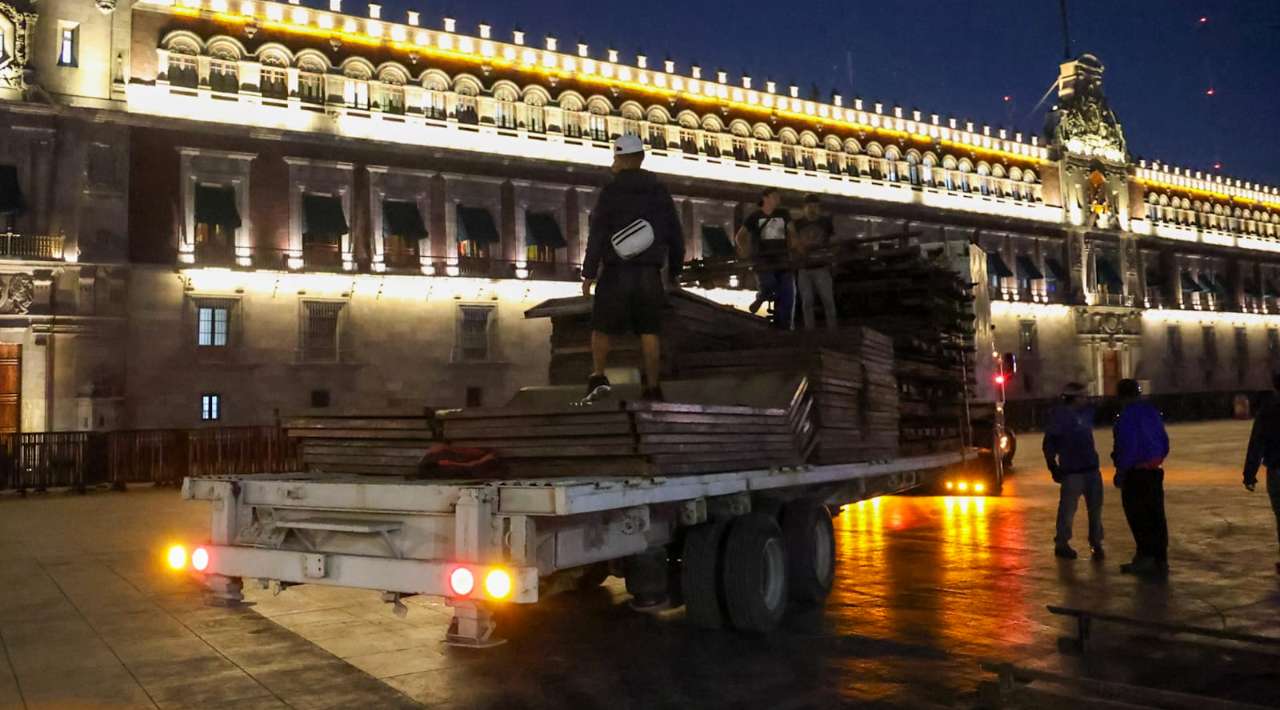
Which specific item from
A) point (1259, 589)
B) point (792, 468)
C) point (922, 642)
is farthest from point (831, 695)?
point (1259, 589)

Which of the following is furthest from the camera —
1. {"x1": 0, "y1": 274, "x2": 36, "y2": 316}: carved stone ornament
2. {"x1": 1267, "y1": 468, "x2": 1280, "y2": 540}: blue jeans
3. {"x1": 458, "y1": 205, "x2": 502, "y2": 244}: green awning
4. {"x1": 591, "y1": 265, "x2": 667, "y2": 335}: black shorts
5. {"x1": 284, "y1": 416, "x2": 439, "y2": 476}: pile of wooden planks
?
{"x1": 458, "y1": 205, "x2": 502, "y2": 244}: green awning

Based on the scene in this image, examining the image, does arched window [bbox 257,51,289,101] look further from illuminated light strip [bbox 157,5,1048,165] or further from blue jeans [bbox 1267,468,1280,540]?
blue jeans [bbox 1267,468,1280,540]

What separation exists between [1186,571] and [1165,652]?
11.7 feet

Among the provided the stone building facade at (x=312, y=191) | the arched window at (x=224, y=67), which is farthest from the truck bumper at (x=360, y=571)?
the arched window at (x=224, y=67)

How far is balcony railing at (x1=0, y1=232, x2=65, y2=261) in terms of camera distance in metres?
29.8

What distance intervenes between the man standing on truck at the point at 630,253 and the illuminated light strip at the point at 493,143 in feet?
101

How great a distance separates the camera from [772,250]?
11.4 m

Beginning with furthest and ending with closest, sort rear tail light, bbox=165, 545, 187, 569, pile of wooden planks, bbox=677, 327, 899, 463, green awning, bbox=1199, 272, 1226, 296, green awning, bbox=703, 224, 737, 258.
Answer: green awning, bbox=1199, 272, 1226, 296, green awning, bbox=703, 224, 737, 258, pile of wooden planks, bbox=677, 327, 899, 463, rear tail light, bbox=165, 545, 187, 569

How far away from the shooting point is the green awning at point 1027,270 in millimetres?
56906

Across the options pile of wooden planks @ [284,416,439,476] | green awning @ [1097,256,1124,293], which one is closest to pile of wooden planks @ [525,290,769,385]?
pile of wooden planks @ [284,416,439,476]

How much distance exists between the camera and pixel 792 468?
743 cm

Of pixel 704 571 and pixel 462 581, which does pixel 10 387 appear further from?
pixel 462 581

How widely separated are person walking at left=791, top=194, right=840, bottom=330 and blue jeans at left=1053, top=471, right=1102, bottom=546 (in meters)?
3.02

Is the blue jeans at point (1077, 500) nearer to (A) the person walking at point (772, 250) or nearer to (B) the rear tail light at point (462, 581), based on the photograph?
(A) the person walking at point (772, 250)
